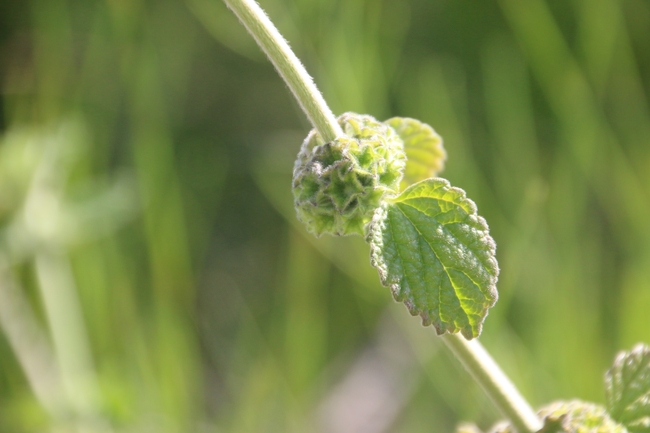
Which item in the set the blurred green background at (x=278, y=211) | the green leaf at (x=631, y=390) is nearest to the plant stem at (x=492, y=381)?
the green leaf at (x=631, y=390)

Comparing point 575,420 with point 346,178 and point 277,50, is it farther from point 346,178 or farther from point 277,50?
point 277,50

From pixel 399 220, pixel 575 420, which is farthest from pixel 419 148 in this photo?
pixel 575 420

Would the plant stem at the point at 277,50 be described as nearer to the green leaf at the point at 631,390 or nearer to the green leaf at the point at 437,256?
the green leaf at the point at 437,256

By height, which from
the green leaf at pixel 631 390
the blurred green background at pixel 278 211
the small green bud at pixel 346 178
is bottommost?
the green leaf at pixel 631 390

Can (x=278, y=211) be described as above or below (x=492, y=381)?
above

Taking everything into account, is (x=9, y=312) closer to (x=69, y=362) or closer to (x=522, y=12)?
(x=69, y=362)
